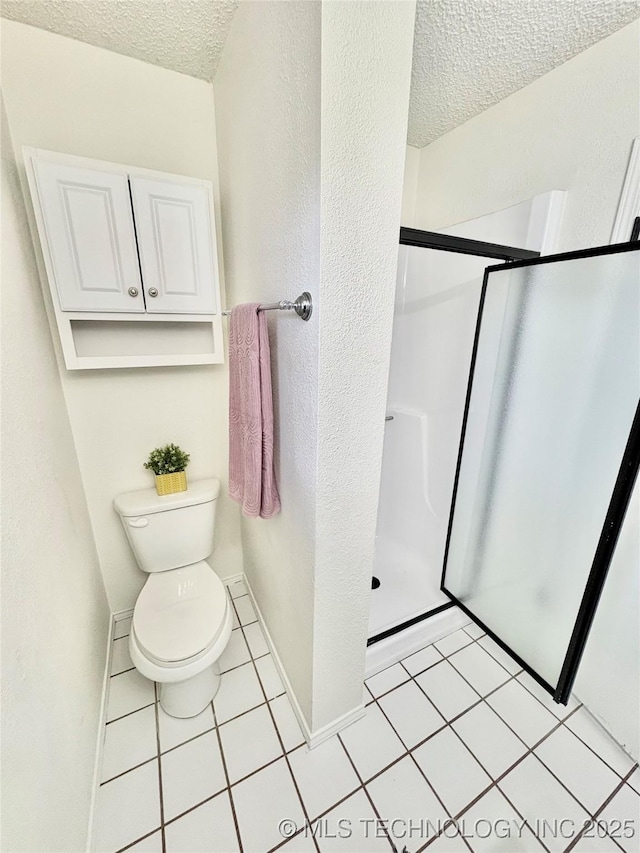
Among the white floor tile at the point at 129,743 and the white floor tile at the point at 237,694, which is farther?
the white floor tile at the point at 237,694

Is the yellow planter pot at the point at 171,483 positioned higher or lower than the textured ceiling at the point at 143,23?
lower

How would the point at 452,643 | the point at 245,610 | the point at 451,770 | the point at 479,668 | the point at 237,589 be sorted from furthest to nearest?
the point at 237,589
the point at 245,610
the point at 452,643
the point at 479,668
the point at 451,770

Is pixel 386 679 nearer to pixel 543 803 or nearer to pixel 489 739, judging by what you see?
pixel 489 739

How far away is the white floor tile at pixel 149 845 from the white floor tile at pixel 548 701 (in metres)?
1.42

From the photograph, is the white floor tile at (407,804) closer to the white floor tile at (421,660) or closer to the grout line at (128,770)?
the white floor tile at (421,660)

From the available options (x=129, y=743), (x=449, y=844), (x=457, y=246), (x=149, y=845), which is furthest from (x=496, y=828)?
(x=457, y=246)

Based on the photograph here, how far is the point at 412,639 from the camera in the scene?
5.27 feet

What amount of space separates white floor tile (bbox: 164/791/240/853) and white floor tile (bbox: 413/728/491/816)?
0.64 meters

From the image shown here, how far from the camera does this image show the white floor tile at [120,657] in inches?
59.6

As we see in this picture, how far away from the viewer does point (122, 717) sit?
4.38ft

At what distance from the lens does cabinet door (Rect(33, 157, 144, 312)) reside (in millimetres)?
1126

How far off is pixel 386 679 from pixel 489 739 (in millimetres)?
407


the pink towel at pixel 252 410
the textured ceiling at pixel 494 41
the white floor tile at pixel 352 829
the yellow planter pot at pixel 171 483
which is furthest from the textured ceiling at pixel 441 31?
the white floor tile at pixel 352 829

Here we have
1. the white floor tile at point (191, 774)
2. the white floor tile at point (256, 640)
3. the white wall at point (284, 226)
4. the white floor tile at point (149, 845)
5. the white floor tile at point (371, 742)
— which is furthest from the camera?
the white floor tile at point (256, 640)
